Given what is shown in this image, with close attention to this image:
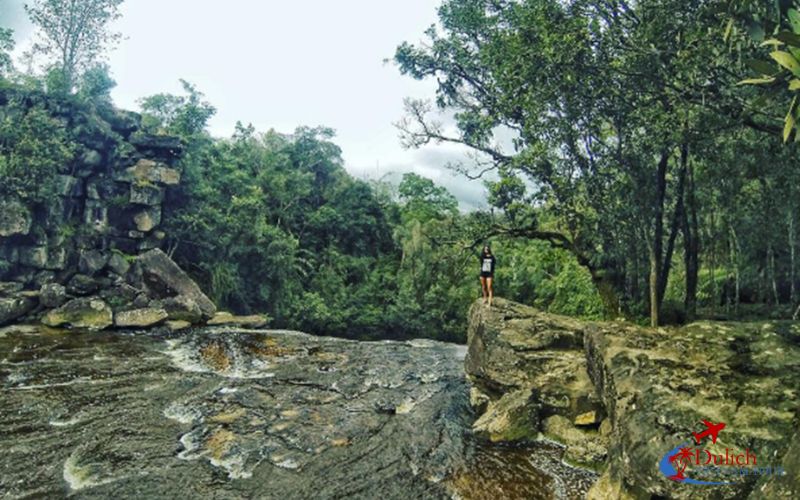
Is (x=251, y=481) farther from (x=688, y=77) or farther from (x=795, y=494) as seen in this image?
(x=688, y=77)

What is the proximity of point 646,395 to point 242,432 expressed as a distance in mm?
6790

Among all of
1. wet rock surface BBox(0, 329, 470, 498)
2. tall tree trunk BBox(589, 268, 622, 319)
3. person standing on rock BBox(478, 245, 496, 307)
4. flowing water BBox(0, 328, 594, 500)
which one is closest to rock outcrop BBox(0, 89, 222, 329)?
wet rock surface BBox(0, 329, 470, 498)

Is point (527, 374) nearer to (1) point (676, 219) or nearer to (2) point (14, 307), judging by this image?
(1) point (676, 219)

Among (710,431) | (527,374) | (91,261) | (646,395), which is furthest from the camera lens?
(91,261)

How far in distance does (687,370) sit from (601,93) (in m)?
5.54

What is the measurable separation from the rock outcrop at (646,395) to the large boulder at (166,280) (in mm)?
15570

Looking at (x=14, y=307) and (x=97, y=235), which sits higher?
(x=97, y=235)

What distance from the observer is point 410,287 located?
100.0ft

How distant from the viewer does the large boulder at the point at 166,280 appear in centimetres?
2191

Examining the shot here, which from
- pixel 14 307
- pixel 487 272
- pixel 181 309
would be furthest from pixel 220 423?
pixel 14 307

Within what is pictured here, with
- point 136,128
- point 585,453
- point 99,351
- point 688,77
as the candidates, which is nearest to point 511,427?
point 585,453

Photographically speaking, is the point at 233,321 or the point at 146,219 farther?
the point at 146,219

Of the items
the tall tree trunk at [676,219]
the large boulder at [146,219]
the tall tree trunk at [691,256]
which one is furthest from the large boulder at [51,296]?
the tall tree trunk at [691,256]

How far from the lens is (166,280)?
72.1ft
